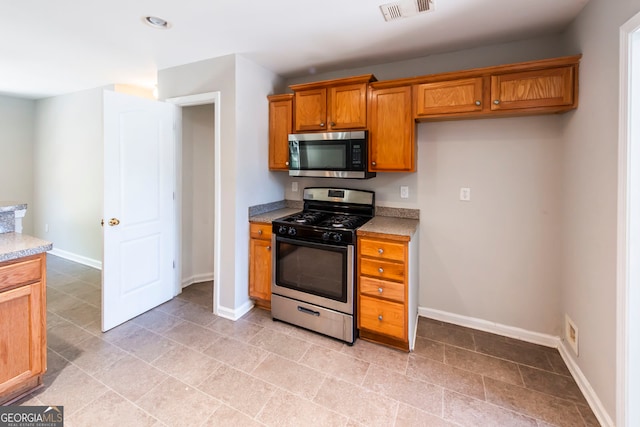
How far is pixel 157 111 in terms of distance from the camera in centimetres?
289

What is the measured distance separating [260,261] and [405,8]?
2.37m

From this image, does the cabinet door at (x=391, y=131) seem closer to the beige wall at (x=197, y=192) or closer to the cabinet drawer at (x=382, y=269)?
the cabinet drawer at (x=382, y=269)

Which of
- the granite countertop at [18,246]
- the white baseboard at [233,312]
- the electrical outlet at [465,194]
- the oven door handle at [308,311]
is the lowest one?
the white baseboard at [233,312]

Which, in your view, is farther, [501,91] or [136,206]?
[136,206]

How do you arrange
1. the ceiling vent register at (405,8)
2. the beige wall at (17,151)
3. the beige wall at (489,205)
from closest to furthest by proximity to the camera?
1. the ceiling vent register at (405,8)
2. the beige wall at (489,205)
3. the beige wall at (17,151)

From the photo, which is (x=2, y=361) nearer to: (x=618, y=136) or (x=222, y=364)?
(x=222, y=364)

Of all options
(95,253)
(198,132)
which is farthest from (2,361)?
(95,253)

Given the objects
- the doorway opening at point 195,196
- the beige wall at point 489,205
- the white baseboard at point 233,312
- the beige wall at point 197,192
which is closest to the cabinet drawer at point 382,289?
the beige wall at point 489,205

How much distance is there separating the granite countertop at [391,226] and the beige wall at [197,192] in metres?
2.19

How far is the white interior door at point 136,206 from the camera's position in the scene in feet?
8.36

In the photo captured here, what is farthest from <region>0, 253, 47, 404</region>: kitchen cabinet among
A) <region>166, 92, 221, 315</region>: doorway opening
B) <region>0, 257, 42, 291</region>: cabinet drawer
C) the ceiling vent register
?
the ceiling vent register

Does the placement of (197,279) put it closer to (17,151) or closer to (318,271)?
(318,271)

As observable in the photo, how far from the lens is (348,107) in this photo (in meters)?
2.72

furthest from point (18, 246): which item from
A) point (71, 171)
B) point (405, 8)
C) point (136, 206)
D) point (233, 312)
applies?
point (71, 171)
